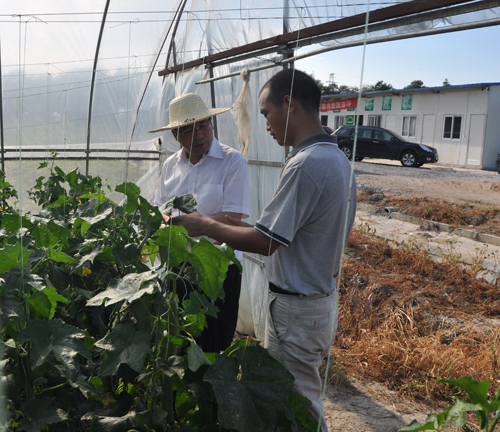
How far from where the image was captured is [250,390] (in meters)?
1.05

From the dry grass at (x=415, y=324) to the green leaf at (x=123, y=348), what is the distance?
235 cm

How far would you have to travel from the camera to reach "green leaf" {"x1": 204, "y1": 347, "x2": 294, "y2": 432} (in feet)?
3.26

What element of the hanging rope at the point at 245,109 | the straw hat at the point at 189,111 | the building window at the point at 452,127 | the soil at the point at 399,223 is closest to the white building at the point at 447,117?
the building window at the point at 452,127

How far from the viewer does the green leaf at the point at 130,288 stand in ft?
3.10

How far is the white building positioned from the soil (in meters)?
5.62

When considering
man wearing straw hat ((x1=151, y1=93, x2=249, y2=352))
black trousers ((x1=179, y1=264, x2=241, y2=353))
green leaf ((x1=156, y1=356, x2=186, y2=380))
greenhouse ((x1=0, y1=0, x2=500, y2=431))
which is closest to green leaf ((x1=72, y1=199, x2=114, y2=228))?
greenhouse ((x1=0, y1=0, x2=500, y2=431))

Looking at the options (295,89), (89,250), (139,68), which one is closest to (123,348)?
(89,250)

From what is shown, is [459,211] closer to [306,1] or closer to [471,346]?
[471,346]

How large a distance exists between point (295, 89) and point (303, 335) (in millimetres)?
820

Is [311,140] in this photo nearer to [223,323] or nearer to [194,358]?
[194,358]

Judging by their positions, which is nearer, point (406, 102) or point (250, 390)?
point (250, 390)

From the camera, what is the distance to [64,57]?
16.9ft

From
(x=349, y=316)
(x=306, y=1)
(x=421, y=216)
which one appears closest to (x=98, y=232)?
(x=306, y=1)

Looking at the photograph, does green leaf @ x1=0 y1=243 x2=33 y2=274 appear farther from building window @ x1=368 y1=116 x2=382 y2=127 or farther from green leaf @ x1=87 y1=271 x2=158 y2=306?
building window @ x1=368 y1=116 x2=382 y2=127
